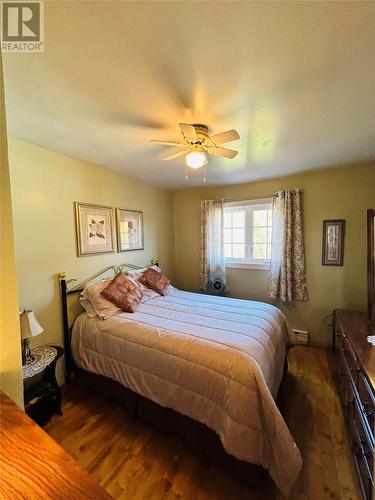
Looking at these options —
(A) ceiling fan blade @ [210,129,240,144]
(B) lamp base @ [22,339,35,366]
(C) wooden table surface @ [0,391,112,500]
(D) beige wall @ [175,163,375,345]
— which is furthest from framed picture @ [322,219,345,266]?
(B) lamp base @ [22,339,35,366]

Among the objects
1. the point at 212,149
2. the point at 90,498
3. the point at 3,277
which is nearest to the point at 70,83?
the point at 212,149

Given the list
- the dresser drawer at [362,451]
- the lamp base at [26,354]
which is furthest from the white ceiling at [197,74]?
the dresser drawer at [362,451]

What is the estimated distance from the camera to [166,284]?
3.04 meters

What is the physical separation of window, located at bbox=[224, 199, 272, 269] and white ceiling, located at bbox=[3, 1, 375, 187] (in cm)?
142

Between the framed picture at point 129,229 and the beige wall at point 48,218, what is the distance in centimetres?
24

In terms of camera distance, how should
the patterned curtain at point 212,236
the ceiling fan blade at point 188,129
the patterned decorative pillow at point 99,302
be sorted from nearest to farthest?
1. the ceiling fan blade at point 188,129
2. the patterned decorative pillow at point 99,302
3. the patterned curtain at point 212,236

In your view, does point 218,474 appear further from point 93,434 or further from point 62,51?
point 62,51

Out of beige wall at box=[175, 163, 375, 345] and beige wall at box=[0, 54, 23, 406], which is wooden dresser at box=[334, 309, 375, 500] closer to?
beige wall at box=[175, 163, 375, 345]

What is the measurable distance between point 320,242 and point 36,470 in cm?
338

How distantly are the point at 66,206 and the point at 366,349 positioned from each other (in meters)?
2.98

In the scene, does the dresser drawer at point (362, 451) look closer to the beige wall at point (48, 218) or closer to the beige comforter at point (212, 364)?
the beige comforter at point (212, 364)

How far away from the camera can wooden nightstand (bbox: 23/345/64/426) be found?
172 cm

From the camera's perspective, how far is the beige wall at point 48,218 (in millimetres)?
1951

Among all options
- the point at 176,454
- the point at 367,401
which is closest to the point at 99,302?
the point at 176,454
